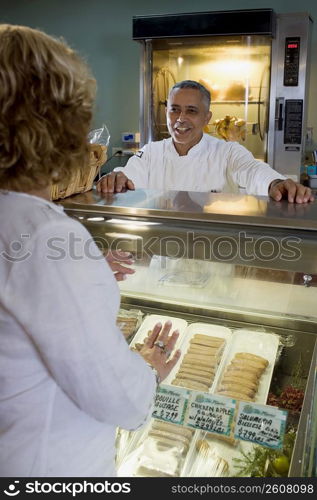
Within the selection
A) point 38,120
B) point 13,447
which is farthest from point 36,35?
point 13,447

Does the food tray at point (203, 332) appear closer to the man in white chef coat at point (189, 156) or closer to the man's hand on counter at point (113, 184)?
the man's hand on counter at point (113, 184)

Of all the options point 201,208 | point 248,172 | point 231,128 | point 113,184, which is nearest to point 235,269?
point 201,208

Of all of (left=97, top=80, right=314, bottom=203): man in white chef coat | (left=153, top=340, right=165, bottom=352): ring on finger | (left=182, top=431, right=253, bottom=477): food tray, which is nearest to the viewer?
(left=153, top=340, right=165, bottom=352): ring on finger

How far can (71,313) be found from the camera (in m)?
0.63

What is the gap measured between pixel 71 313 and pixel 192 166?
2149 mm

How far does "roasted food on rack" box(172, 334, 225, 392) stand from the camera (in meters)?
1.28

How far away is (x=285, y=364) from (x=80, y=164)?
87 cm

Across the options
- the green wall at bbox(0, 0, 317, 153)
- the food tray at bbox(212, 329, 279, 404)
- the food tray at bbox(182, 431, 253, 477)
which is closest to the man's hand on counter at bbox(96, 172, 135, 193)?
the food tray at bbox(212, 329, 279, 404)

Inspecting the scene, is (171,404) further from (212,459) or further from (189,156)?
(189,156)

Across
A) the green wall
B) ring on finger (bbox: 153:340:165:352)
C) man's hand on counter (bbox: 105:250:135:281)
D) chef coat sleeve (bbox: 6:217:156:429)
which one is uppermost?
the green wall

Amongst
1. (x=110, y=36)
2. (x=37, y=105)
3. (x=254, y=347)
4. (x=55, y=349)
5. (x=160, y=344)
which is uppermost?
(x=110, y=36)

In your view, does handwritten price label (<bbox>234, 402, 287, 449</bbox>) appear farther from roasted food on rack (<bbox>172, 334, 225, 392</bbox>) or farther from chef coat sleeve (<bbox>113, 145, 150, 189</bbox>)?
chef coat sleeve (<bbox>113, 145, 150, 189</bbox>)

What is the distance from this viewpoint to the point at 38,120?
2.08 feet
